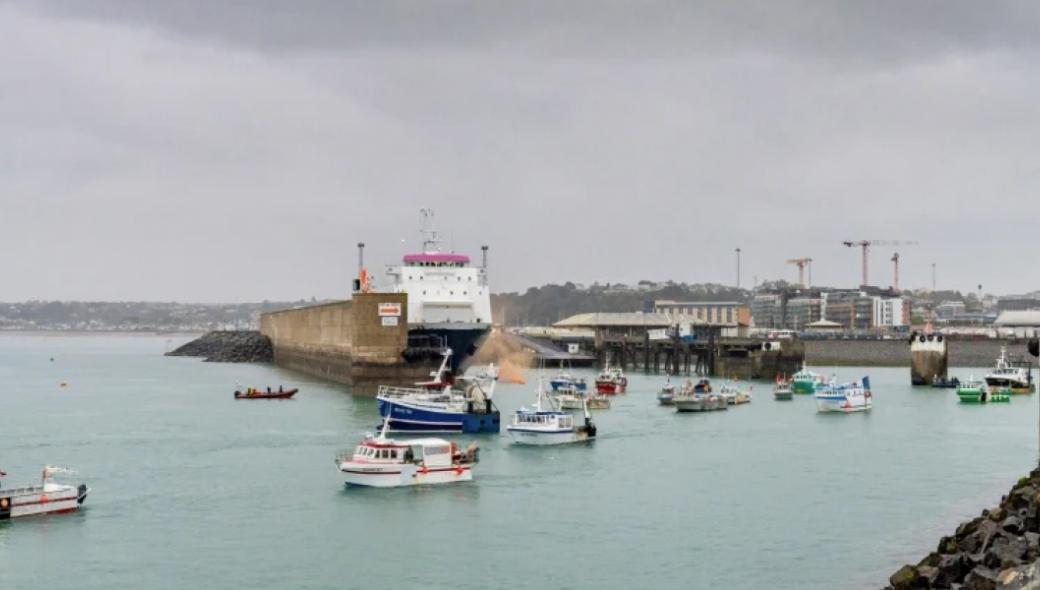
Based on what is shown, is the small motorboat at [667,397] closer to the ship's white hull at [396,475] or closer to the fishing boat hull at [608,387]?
the fishing boat hull at [608,387]

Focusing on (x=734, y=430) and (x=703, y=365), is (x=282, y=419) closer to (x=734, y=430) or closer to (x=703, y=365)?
(x=734, y=430)

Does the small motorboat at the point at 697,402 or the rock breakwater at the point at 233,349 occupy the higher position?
the rock breakwater at the point at 233,349

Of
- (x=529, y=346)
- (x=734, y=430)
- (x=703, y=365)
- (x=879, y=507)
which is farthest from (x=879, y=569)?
(x=529, y=346)

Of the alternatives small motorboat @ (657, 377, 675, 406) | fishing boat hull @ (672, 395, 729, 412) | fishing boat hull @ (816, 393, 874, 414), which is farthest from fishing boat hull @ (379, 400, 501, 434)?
fishing boat hull @ (816, 393, 874, 414)

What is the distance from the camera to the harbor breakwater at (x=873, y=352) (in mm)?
140000

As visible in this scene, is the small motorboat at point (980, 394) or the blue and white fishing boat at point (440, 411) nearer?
the blue and white fishing boat at point (440, 411)

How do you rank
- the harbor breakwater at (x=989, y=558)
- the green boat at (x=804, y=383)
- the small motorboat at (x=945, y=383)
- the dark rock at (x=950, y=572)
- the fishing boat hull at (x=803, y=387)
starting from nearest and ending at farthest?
the harbor breakwater at (x=989, y=558) < the dark rock at (x=950, y=572) < the fishing boat hull at (x=803, y=387) < the green boat at (x=804, y=383) < the small motorboat at (x=945, y=383)

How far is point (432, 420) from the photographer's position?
56.5 metres

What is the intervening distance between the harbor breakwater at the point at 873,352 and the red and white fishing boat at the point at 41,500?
11580 centimetres

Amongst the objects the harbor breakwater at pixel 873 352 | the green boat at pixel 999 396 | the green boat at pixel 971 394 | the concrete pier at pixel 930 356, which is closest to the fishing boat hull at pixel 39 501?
the green boat at pixel 971 394

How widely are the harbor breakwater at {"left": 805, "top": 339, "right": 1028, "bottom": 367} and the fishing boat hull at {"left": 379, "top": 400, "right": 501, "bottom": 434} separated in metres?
91.7

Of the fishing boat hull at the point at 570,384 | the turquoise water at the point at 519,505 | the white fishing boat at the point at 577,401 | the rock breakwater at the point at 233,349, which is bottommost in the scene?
the turquoise water at the point at 519,505

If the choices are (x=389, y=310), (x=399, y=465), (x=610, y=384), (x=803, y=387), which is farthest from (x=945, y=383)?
(x=399, y=465)

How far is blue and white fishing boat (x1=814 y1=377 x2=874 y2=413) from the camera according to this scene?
7431 centimetres
